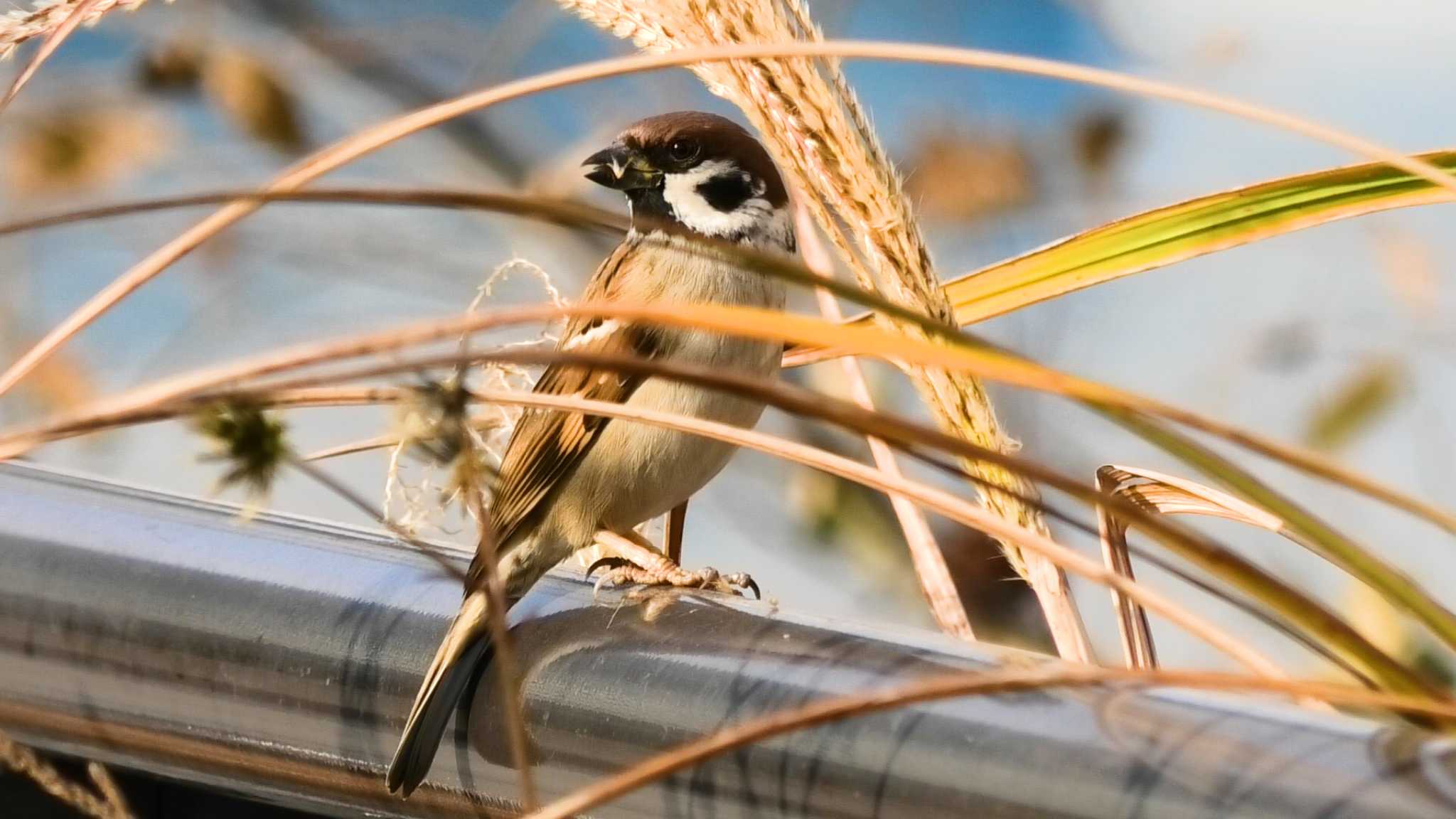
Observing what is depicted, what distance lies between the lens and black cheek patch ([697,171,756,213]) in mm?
1613

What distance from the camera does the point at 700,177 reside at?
63.2 inches

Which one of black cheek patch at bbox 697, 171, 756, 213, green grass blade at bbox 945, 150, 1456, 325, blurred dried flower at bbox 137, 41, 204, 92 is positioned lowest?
green grass blade at bbox 945, 150, 1456, 325

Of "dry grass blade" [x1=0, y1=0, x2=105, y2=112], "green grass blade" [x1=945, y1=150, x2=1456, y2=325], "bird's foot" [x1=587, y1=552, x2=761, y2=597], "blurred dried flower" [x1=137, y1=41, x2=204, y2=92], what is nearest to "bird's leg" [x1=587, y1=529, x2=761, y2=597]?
"bird's foot" [x1=587, y1=552, x2=761, y2=597]

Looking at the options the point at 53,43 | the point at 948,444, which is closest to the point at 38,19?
the point at 53,43

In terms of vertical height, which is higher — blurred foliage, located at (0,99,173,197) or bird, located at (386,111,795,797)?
blurred foliage, located at (0,99,173,197)

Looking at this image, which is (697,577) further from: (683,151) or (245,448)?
(245,448)

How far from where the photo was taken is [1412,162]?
568 millimetres

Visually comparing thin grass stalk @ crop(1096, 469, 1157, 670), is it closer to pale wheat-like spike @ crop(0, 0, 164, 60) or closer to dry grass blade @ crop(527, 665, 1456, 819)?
dry grass blade @ crop(527, 665, 1456, 819)

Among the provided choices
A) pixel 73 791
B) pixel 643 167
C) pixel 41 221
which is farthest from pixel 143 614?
pixel 643 167

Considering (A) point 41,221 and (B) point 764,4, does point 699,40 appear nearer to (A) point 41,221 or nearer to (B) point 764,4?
(B) point 764,4

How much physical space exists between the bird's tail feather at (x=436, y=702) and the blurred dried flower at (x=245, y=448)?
8.6 inches

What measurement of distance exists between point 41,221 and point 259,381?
0.33ft

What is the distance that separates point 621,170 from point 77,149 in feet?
3.61

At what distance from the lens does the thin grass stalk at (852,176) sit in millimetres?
846
